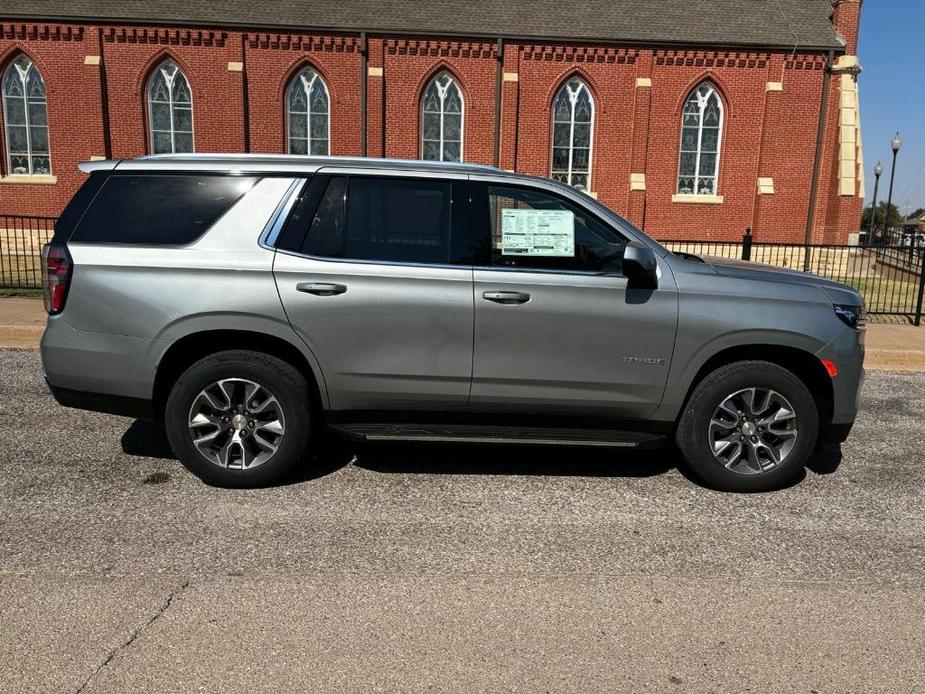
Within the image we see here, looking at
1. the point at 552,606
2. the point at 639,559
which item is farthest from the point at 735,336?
the point at 552,606

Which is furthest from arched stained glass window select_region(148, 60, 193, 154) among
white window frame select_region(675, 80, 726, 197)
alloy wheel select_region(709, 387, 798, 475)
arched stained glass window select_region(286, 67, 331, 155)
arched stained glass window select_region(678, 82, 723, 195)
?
alloy wheel select_region(709, 387, 798, 475)

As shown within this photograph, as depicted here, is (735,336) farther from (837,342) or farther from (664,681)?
(664,681)

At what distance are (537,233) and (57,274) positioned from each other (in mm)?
3002

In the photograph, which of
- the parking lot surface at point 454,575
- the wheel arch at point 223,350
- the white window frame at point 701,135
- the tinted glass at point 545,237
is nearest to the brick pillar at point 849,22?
the white window frame at point 701,135

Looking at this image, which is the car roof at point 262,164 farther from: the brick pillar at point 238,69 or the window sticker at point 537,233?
the brick pillar at point 238,69

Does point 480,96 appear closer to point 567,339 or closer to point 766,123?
point 766,123

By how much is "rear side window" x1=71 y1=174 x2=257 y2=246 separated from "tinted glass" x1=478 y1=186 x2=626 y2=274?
1569 millimetres

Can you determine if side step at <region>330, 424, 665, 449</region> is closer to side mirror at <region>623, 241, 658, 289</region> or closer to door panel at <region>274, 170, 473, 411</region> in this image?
door panel at <region>274, 170, 473, 411</region>

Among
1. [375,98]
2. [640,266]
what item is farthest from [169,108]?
[640,266]

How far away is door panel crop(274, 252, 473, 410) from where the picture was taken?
4.48m

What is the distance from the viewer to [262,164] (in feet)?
15.4

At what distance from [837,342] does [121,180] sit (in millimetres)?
4670

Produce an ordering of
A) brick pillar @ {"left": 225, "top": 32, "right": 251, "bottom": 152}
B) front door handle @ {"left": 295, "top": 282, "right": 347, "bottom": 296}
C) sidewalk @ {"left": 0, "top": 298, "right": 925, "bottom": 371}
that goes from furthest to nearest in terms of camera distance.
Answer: brick pillar @ {"left": 225, "top": 32, "right": 251, "bottom": 152}
sidewalk @ {"left": 0, "top": 298, "right": 925, "bottom": 371}
front door handle @ {"left": 295, "top": 282, "right": 347, "bottom": 296}

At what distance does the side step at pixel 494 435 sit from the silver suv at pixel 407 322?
0.01 m
